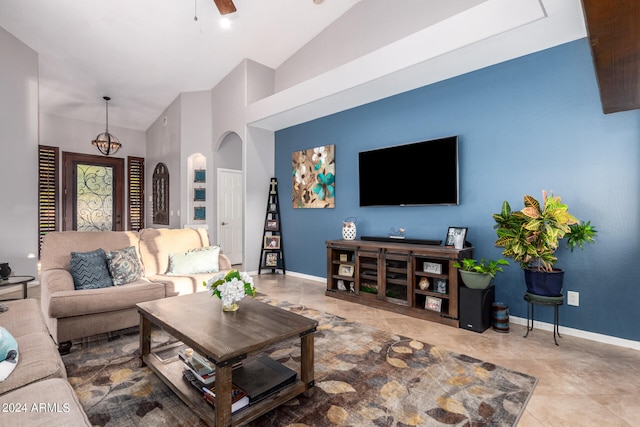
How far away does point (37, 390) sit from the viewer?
1.24m

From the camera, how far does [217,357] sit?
1491mm

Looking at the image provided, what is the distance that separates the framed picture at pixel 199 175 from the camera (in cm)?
654

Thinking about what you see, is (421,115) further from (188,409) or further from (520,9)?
(188,409)

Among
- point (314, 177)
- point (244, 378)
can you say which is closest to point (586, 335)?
point (244, 378)

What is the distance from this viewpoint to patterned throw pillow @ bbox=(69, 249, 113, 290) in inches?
112

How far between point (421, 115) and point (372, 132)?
2.40ft

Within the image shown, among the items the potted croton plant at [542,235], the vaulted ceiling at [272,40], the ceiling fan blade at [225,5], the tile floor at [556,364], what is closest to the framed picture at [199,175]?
the vaulted ceiling at [272,40]

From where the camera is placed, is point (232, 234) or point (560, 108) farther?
point (232, 234)

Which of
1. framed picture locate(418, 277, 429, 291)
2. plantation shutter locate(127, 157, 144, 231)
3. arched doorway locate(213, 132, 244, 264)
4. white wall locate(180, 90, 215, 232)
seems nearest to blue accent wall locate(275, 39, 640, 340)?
framed picture locate(418, 277, 429, 291)

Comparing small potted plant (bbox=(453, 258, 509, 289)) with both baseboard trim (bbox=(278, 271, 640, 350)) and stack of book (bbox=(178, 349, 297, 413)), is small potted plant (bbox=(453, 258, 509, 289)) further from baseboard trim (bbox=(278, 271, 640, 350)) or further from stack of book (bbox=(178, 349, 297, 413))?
stack of book (bbox=(178, 349, 297, 413))

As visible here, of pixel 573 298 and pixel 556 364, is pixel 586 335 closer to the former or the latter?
pixel 573 298

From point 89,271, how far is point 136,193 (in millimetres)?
5702

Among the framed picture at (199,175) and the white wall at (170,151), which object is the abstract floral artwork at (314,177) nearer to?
the framed picture at (199,175)

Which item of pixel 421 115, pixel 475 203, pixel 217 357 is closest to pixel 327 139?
pixel 421 115
